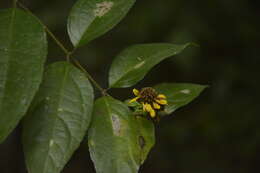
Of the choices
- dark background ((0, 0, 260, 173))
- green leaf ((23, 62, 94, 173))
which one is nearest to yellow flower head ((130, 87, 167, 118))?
green leaf ((23, 62, 94, 173))

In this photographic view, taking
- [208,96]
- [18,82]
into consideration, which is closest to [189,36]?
[208,96]

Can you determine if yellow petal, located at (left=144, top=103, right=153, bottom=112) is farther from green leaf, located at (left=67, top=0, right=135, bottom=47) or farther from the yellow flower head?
green leaf, located at (left=67, top=0, right=135, bottom=47)

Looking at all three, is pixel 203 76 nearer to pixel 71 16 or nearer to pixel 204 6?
pixel 204 6

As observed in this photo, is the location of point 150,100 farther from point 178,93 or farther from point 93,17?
point 93,17

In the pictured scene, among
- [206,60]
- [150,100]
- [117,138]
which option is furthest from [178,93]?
[206,60]

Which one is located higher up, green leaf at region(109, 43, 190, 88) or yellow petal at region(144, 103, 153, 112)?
green leaf at region(109, 43, 190, 88)
